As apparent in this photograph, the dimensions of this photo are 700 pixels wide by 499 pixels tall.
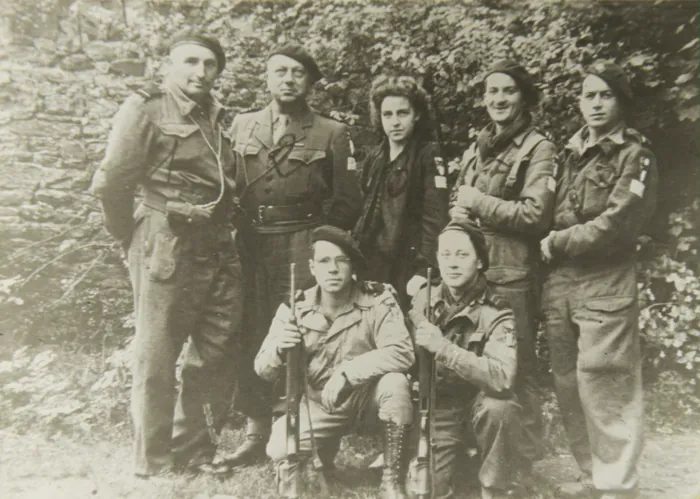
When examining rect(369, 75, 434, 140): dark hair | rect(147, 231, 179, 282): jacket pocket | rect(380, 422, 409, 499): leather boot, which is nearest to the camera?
rect(380, 422, 409, 499): leather boot

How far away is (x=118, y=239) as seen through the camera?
3.51 meters

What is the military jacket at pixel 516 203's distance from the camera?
11.3 feet

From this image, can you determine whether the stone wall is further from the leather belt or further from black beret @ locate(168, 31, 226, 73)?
the leather belt

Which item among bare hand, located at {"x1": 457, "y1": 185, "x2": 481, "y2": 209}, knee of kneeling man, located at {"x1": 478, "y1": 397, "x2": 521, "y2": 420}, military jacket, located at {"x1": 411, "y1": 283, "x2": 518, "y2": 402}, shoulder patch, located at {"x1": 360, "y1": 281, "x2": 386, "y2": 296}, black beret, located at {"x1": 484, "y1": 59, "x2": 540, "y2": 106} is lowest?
knee of kneeling man, located at {"x1": 478, "y1": 397, "x2": 521, "y2": 420}

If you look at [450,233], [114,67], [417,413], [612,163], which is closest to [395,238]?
[450,233]

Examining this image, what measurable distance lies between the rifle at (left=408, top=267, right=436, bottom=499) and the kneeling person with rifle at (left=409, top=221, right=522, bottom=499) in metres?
0.02

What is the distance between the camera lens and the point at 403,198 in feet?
11.7

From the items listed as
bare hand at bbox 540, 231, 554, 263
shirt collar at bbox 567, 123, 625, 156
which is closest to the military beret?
shirt collar at bbox 567, 123, 625, 156

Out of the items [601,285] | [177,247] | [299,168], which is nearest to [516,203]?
[601,285]

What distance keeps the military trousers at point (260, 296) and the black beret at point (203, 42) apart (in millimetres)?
974

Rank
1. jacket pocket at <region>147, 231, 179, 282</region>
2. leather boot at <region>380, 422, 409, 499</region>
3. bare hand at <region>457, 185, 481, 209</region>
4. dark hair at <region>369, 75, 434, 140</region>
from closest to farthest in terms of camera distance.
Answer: leather boot at <region>380, 422, 409, 499</region>, jacket pocket at <region>147, 231, 179, 282</region>, bare hand at <region>457, 185, 481, 209</region>, dark hair at <region>369, 75, 434, 140</region>

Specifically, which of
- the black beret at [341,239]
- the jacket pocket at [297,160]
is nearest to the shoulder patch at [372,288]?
the black beret at [341,239]

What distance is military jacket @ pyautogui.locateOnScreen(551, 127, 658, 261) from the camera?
11.1 feet

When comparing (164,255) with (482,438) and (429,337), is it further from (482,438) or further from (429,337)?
(482,438)
